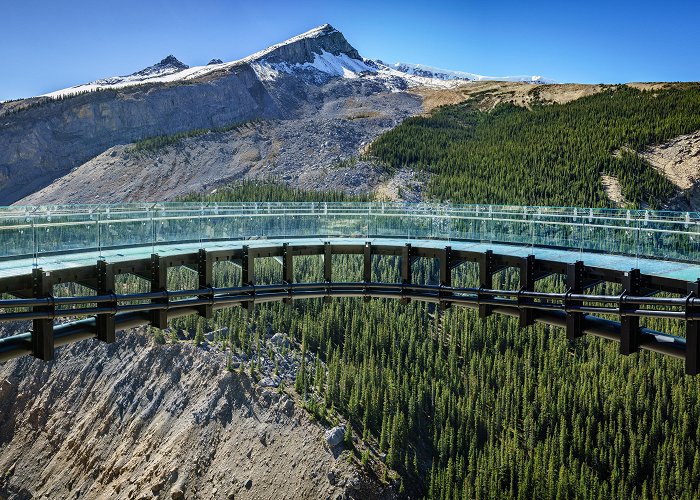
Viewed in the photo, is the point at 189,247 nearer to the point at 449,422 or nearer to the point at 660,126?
the point at 449,422

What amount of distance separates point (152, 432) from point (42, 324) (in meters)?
52.3

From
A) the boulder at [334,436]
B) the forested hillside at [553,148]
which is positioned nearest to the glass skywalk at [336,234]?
the boulder at [334,436]

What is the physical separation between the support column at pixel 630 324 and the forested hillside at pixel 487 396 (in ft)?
149

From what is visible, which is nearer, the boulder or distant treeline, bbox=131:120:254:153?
the boulder

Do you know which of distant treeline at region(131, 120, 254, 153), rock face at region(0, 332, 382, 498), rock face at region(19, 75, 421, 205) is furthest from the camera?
distant treeline at region(131, 120, 254, 153)

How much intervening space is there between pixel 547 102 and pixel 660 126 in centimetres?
3805

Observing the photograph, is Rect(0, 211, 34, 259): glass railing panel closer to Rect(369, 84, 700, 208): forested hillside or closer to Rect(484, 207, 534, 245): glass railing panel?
Rect(484, 207, 534, 245): glass railing panel

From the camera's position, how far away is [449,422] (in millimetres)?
70688

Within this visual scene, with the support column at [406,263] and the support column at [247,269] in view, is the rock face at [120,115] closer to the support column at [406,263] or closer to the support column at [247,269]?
the support column at [406,263]

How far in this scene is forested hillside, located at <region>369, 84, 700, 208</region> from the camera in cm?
10294

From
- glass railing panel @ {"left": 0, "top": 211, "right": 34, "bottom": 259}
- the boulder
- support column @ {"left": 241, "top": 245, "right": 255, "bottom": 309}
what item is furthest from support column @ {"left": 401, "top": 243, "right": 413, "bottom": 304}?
the boulder

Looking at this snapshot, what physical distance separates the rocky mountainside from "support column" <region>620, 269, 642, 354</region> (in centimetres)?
9586

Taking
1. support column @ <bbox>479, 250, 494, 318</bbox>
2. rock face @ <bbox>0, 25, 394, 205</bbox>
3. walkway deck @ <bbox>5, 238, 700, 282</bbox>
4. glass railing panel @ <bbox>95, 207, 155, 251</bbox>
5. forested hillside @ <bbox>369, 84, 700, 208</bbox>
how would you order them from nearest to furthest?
1. walkway deck @ <bbox>5, 238, 700, 282</bbox>
2. glass railing panel @ <bbox>95, 207, 155, 251</bbox>
3. support column @ <bbox>479, 250, 494, 318</bbox>
4. forested hillside @ <bbox>369, 84, 700, 208</bbox>
5. rock face @ <bbox>0, 25, 394, 205</bbox>

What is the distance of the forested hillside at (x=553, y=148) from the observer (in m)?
103
